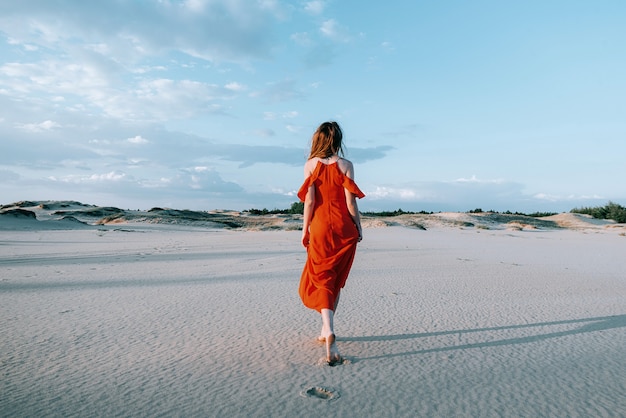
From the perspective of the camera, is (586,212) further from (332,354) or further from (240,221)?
(332,354)

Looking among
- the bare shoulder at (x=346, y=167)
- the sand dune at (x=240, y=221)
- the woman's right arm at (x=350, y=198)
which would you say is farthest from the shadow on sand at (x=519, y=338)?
the sand dune at (x=240, y=221)

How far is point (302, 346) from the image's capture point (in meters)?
2.84

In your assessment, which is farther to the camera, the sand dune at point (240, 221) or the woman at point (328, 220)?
the sand dune at point (240, 221)

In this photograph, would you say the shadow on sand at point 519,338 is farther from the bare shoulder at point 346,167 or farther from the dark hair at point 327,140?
the dark hair at point 327,140

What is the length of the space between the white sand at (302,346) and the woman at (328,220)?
37 centimetres

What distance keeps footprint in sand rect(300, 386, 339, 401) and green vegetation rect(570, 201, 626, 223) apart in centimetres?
3111

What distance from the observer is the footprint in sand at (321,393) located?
2.07 metres

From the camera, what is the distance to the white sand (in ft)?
6.63

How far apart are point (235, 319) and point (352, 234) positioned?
3.94 ft

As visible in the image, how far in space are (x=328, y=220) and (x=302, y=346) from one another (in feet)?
2.78

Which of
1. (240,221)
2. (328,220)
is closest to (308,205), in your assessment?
(328,220)

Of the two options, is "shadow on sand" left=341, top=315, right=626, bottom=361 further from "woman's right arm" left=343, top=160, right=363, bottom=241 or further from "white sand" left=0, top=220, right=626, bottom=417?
"woman's right arm" left=343, top=160, right=363, bottom=241

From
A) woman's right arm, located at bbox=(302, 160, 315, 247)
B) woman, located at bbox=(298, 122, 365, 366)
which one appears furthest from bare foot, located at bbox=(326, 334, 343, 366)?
woman's right arm, located at bbox=(302, 160, 315, 247)

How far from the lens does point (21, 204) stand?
90.5ft
